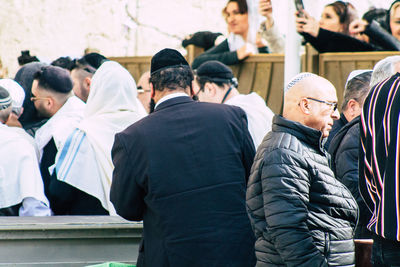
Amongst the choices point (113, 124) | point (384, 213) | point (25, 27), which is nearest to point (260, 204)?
point (384, 213)

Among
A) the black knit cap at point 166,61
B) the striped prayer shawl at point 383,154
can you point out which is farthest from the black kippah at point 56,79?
the striped prayer shawl at point 383,154

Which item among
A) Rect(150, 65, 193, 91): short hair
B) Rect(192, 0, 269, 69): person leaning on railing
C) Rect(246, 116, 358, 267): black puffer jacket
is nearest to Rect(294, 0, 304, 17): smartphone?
Rect(192, 0, 269, 69): person leaning on railing

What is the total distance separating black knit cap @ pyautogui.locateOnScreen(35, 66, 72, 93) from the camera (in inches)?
186

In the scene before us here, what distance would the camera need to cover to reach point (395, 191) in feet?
8.45

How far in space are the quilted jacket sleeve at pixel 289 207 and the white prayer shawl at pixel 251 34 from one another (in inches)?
140

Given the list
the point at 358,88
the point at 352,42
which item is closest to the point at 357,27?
the point at 352,42

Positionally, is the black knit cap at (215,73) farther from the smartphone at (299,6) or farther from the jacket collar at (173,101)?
the jacket collar at (173,101)

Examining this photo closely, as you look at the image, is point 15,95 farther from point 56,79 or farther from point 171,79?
point 171,79

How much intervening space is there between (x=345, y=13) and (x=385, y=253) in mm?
4103

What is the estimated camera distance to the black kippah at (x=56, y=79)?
15.5ft

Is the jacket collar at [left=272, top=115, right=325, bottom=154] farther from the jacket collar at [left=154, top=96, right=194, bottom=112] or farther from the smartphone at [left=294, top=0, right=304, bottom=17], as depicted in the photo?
the smartphone at [left=294, top=0, right=304, bottom=17]

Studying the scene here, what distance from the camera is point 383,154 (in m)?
2.67

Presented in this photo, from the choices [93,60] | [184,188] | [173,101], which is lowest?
[184,188]

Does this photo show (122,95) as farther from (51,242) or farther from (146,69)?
(146,69)
